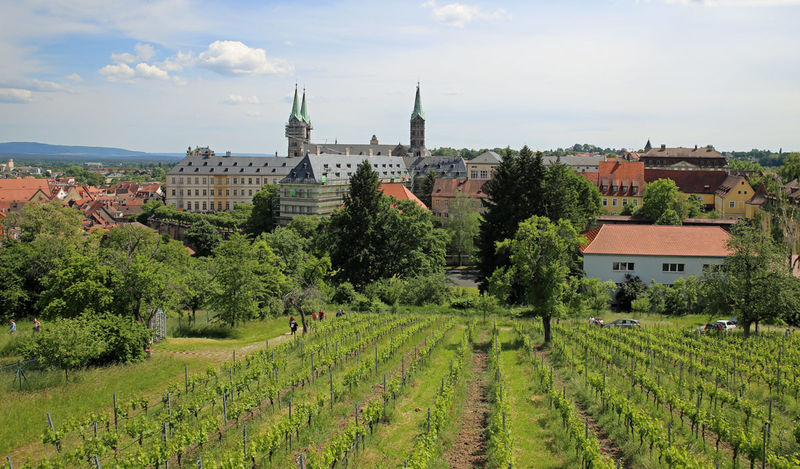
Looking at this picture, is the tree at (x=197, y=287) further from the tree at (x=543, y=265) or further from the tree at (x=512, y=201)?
the tree at (x=512, y=201)

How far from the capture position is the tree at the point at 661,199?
71250 millimetres

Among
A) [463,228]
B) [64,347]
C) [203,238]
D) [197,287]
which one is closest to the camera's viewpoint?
[64,347]

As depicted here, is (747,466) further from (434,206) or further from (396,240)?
(434,206)

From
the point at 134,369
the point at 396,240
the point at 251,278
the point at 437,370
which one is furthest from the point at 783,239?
the point at 134,369

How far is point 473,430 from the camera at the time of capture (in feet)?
58.6

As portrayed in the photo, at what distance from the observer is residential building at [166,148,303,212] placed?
119m

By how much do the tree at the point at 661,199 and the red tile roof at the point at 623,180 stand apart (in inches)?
640

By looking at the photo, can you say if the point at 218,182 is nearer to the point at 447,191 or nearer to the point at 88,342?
the point at 447,191

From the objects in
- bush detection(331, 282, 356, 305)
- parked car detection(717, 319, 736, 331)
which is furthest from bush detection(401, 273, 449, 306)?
parked car detection(717, 319, 736, 331)

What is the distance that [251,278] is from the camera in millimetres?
34000

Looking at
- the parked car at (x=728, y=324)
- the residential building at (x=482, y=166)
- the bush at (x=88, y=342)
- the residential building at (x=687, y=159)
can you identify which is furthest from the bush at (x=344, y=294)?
the residential building at (x=687, y=159)

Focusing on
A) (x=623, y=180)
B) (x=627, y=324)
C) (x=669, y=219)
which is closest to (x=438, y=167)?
(x=623, y=180)

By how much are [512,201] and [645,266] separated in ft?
35.9

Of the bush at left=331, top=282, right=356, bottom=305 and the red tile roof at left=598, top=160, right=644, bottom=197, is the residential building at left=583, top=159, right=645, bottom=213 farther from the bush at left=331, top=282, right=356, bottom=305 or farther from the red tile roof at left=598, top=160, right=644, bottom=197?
the bush at left=331, top=282, right=356, bottom=305
